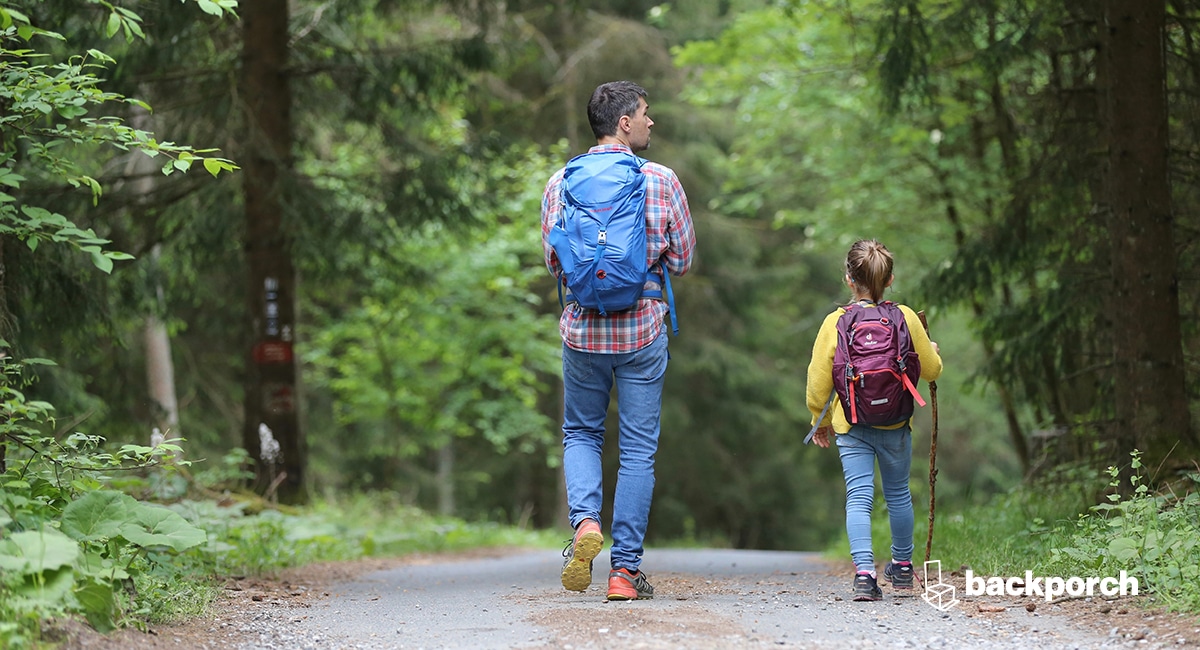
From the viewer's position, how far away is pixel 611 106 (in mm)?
5230

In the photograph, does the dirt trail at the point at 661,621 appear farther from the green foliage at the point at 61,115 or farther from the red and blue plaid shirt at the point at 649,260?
the green foliage at the point at 61,115

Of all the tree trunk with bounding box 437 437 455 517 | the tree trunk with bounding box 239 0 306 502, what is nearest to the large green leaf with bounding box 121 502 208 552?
the tree trunk with bounding box 239 0 306 502

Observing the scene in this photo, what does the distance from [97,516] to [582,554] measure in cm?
189

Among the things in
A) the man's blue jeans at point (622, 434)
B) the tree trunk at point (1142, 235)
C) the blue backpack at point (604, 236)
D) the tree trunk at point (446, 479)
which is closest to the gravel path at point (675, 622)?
the man's blue jeans at point (622, 434)

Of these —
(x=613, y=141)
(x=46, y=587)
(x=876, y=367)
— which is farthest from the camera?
(x=613, y=141)

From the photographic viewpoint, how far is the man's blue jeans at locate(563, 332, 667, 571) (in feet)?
16.5

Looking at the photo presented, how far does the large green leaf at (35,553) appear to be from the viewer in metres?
3.58

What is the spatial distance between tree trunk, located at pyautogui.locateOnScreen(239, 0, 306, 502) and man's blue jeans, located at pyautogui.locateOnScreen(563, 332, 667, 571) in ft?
17.0

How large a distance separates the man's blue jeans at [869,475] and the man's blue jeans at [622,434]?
2.88 ft

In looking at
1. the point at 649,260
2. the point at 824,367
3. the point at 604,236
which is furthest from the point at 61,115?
the point at 824,367

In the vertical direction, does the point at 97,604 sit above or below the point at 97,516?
below

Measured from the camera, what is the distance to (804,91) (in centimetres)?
1563

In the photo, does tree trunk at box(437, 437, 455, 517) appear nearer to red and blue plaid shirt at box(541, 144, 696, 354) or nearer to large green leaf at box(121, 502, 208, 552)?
red and blue plaid shirt at box(541, 144, 696, 354)

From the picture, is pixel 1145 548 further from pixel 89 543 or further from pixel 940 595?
pixel 89 543
